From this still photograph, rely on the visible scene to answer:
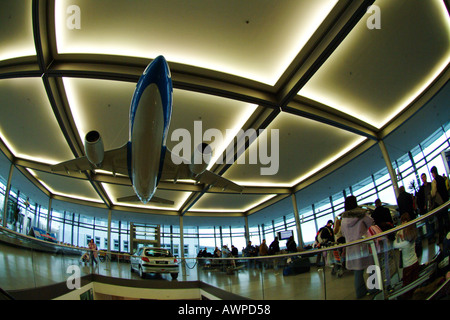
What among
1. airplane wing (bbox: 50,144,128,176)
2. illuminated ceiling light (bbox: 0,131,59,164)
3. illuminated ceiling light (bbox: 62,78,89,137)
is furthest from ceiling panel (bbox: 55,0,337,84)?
illuminated ceiling light (bbox: 0,131,59,164)

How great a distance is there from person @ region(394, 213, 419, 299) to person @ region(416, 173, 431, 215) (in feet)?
9.67

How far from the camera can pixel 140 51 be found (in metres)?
6.50

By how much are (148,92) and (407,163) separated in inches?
641

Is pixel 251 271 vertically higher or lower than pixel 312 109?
lower

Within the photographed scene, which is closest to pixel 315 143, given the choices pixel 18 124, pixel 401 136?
pixel 401 136

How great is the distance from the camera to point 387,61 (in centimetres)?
705

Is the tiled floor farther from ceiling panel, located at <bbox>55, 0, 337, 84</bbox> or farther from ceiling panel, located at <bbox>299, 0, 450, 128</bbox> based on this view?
ceiling panel, located at <bbox>299, 0, 450, 128</bbox>

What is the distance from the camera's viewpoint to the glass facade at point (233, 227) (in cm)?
1291

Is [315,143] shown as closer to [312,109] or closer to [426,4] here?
[312,109]

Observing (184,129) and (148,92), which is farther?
(184,129)

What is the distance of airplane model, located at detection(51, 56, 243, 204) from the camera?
4930 millimetres

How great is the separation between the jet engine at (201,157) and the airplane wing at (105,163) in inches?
88.9

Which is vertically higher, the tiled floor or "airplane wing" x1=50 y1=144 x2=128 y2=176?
"airplane wing" x1=50 y1=144 x2=128 y2=176
